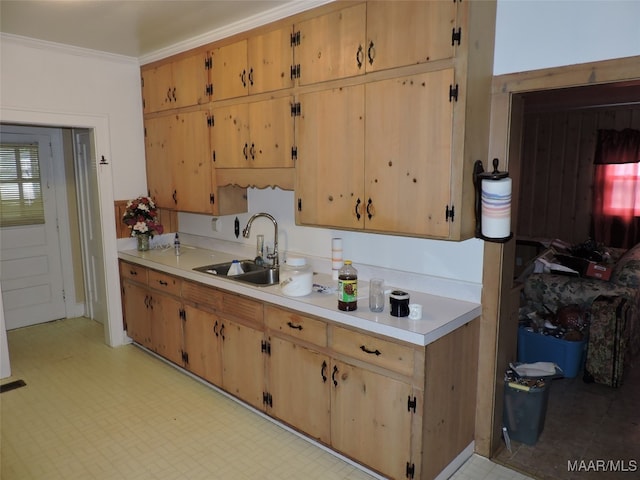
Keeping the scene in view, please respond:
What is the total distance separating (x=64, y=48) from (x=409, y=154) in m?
2.98

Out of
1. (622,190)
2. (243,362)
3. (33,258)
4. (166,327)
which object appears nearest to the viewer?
(243,362)

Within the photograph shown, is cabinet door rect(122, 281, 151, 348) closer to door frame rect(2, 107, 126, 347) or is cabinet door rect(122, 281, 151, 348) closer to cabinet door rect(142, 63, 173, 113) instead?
door frame rect(2, 107, 126, 347)

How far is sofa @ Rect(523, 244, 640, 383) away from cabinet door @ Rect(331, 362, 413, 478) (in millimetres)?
1967

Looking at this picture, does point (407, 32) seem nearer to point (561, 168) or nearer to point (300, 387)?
point (300, 387)

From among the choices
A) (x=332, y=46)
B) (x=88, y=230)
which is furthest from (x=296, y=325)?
(x=88, y=230)

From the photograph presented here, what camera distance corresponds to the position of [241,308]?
2857 millimetres

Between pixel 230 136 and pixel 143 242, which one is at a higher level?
pixel 230 136

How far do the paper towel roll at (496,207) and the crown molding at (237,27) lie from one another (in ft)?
4.44

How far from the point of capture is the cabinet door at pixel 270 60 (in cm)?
271

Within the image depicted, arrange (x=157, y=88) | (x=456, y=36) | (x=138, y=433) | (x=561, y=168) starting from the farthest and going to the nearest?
1. (x=561, y=168)
2. (x=157, y=88)
3. (x=138, y=433)
4. (x=456, y=36)

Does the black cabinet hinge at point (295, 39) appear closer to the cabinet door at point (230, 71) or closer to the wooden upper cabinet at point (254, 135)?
the wooden upper cabinet at point (254, 135)

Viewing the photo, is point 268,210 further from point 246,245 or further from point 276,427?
point 276,427

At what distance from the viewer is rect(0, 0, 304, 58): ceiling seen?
8.79ft

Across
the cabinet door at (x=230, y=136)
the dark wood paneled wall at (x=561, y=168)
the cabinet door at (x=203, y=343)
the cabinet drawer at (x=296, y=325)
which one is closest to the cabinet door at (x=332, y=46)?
the cabinet door at (x=230, y=136)
